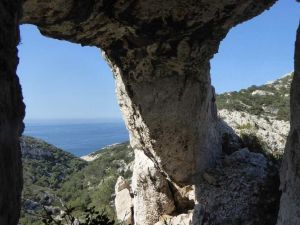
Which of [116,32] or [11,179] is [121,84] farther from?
[11,179]

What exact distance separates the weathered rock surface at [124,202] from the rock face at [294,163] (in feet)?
35.4

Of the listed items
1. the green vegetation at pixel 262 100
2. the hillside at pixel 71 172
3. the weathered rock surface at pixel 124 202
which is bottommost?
the weathered rock surface at pixel 124 202

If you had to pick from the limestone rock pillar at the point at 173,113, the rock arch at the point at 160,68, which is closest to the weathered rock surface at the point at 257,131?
the rock arch at the point at 160,68

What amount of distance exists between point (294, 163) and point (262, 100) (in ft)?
89.2

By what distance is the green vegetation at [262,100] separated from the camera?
29.7 metres

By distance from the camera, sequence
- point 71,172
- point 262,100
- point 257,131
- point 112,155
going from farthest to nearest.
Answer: point 112,155
point 71,172
point 262,100
point 257,131

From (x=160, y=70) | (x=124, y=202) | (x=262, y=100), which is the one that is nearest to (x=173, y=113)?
(x=160, y=70)

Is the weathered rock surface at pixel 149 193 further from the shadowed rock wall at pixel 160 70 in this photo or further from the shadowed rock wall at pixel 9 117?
the shadowed rock wall at pixel 9 117

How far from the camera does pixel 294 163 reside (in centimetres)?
834

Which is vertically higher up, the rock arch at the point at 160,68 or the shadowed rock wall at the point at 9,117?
the rock arch at the point at 160,68

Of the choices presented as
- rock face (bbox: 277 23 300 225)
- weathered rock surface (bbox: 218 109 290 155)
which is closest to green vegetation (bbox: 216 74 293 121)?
weathered rock surface (bbox: 218 109 290 155)

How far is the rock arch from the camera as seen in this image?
10.6m

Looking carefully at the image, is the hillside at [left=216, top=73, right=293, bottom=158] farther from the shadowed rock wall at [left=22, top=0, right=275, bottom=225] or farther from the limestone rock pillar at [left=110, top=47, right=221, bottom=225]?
the limestone rock pillar at [left=110, top=47, right=221, bottom=225]

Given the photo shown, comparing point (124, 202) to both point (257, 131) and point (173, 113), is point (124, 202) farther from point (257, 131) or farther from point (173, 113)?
point (173, 113)
